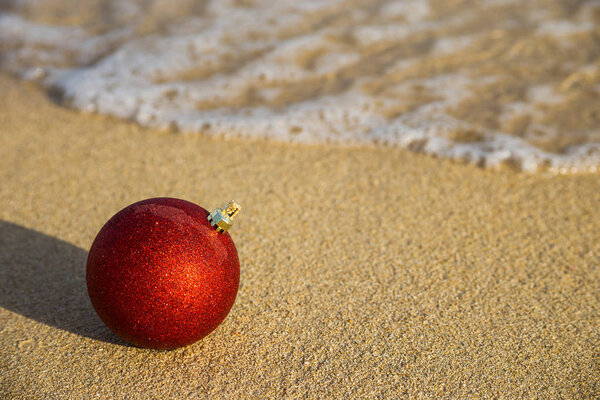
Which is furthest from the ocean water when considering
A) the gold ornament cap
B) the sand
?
the gold ornament cap

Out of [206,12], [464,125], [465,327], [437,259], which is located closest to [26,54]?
[206,12]

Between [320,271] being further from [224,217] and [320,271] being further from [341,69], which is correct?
[341,69]

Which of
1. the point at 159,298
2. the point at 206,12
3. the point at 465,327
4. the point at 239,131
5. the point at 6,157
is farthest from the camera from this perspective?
the point at 206,12

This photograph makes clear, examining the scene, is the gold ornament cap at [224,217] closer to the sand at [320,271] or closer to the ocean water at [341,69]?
the sand at [320,271]

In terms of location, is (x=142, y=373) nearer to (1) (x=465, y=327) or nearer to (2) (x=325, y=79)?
(1) (x=465, y=327)

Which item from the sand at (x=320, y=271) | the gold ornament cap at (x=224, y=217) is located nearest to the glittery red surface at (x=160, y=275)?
the gold ornament cap at (x=224, y=217)
